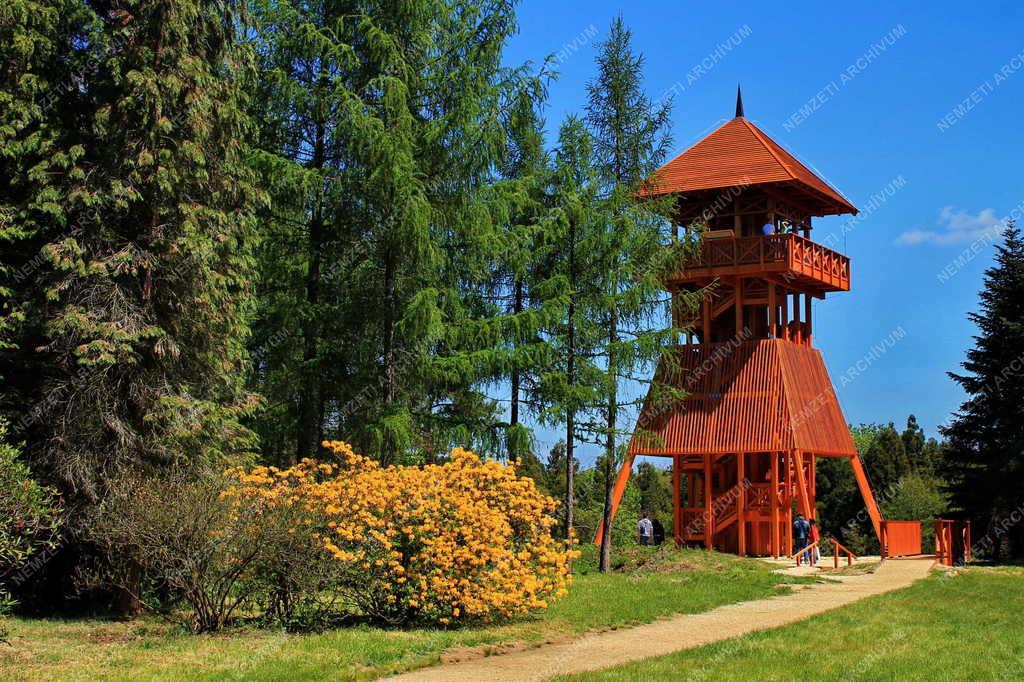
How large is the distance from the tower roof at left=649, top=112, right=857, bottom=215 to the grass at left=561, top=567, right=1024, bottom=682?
13390 mm

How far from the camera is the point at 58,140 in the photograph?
15.9 meters

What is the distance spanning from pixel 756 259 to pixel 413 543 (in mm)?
16337

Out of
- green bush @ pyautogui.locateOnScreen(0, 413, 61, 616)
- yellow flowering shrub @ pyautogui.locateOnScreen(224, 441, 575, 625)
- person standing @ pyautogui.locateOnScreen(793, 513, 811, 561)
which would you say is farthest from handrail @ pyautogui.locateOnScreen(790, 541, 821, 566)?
green bush @ pyautogui.locateOnScreen(0, 413, 61, 616)

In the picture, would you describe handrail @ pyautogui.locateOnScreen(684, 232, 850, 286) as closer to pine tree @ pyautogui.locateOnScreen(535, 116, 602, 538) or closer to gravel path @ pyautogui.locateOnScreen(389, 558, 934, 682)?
pine tree @ pyautogui.locateOnScreen(535, 116, 602, 538)

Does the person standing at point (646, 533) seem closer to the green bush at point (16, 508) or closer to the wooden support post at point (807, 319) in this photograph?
the wooden support post at point (807, 319)

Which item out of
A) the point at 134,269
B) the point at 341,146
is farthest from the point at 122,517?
the point at 341,146

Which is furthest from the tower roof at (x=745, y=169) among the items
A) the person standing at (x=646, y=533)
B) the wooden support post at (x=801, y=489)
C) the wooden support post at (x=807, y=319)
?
the person standing at (x=646, y=533)

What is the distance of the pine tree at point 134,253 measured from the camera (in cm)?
1482

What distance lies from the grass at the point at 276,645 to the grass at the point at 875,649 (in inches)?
86.0

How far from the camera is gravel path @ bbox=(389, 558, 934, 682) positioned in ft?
35.2

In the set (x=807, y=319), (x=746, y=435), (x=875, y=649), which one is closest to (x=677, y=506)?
(x=746, y=435)

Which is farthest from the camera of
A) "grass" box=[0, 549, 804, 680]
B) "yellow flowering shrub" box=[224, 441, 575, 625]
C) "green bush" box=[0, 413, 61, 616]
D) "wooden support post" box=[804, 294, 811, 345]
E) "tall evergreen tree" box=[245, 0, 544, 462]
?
"wooden support post" box=[804, 294, 811, 345]

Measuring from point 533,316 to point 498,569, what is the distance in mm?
7926

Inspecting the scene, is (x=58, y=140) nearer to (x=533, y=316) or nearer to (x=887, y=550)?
(x=533, y=316)
